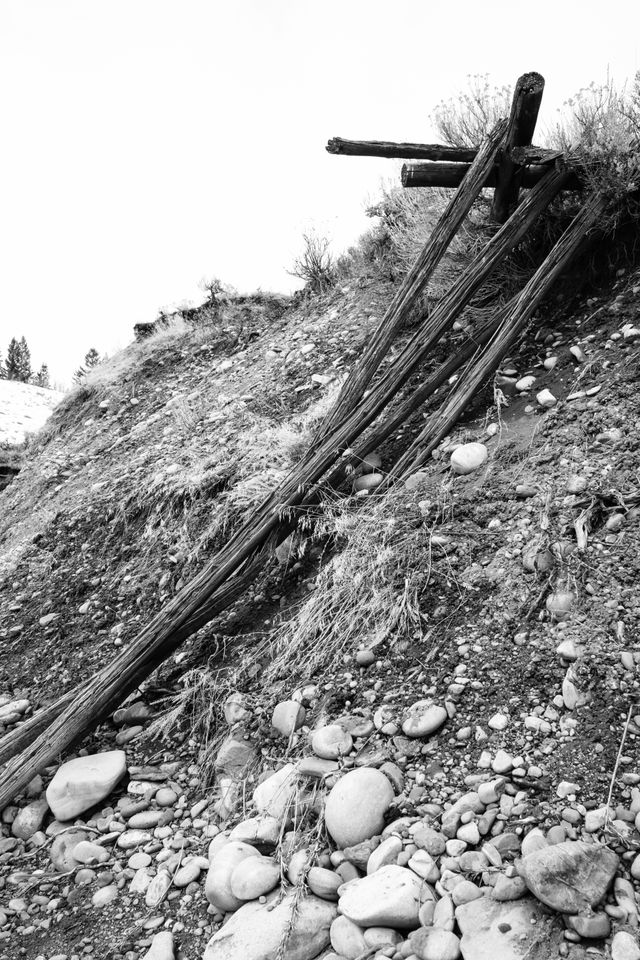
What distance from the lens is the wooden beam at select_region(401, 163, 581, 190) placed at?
3908 mm

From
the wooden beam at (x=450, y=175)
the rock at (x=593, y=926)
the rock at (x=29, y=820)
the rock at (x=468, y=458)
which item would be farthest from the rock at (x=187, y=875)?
the wooden beam at (x=450, y=175)

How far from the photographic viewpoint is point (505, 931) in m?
1.51

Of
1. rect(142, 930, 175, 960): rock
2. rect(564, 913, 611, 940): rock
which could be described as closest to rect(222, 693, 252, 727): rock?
rect(142, 930, 175, 960): rock

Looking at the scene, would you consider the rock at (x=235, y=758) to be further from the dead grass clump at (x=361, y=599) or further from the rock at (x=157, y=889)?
the rock at (x=157, y=889)

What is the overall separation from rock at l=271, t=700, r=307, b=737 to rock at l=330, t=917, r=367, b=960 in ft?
2.72

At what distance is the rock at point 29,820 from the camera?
2576 millimetres

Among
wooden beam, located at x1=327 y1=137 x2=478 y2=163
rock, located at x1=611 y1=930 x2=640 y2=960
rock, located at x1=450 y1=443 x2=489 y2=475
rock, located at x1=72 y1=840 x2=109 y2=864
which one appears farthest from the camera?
wooden beam, located at x1=327 y1=137 x2=478 y2=163

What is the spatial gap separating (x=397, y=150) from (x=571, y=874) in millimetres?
3745

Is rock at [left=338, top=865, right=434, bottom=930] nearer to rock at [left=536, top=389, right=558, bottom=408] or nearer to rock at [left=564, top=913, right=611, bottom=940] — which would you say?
rock at [left=564, top=913, right=611, bottom=940]

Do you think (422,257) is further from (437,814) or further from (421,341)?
(437,814)

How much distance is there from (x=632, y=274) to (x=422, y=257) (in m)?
1.26

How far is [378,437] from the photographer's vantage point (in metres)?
3.75

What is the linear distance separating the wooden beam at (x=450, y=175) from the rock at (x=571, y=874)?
11.9ft

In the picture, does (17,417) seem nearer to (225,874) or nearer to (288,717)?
(288,717)
